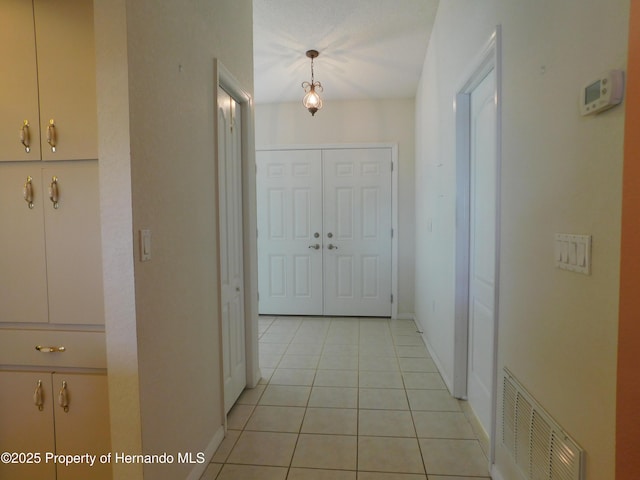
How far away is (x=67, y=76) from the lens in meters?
1.35

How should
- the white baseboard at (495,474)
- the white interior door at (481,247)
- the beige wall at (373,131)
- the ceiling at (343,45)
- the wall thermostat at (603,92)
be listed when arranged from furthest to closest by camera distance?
the beige wall at (373,131)
the ceiling at (343,45)
the white interior door at (481,247)
the white baseboard at (495,474)
the wall thermostat at (603,92)

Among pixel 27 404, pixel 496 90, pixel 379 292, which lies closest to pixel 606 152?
pixel 496 90

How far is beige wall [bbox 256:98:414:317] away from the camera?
14.2 feet

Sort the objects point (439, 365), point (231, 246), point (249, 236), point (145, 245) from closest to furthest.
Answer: point (145, 245) → point (231, 246) → point (249, 236) → point (439, 365)

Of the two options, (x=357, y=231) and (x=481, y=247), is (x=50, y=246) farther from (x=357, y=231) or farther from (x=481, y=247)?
(x=357, y=231)

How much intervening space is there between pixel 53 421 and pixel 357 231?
11.4 ft

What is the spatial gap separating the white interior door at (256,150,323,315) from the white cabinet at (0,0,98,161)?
10.3ft

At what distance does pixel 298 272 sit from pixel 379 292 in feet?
3.49

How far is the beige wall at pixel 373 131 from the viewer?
434 cm

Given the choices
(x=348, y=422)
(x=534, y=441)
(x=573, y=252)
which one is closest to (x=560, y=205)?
(x=573, y=252)

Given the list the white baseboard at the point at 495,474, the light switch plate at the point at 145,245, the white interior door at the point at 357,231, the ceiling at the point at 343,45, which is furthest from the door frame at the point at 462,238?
the white interior door at the point at 357,231

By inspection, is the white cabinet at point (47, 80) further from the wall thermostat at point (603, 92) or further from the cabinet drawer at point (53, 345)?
the wall thermostat at point (603, 92)

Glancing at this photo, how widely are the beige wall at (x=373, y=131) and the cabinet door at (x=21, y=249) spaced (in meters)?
3.29

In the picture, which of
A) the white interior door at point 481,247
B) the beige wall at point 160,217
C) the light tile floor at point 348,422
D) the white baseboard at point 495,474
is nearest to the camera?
the beige wall at point 160,217
